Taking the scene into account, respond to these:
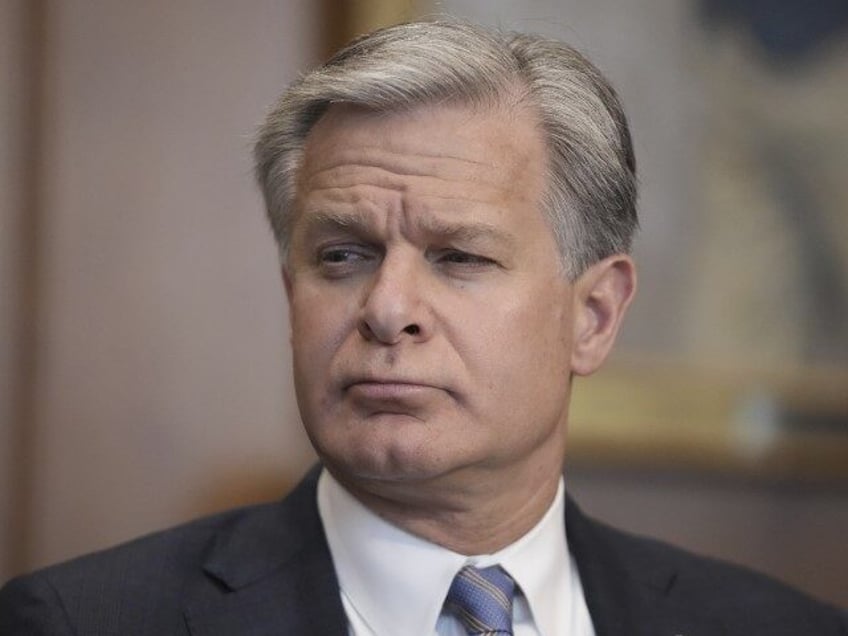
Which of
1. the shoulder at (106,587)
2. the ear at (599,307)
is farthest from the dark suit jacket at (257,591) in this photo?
the ear at (599,307)

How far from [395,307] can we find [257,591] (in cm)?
47

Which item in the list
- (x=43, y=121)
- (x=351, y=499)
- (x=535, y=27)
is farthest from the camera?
(x=535, y=27)

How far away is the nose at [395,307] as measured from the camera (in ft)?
7.83

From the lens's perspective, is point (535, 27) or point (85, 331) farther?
point (535, 27)

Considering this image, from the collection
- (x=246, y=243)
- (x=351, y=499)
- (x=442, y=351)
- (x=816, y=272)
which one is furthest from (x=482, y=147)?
(x=816, y=272)

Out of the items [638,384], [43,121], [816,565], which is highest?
[43,121]

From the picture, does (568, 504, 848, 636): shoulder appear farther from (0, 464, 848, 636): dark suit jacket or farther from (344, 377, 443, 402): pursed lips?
(344, 377, 443, 402): pursed lips

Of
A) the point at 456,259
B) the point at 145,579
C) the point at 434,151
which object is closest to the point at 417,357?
the point at 456,259

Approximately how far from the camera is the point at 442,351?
2.43 meters

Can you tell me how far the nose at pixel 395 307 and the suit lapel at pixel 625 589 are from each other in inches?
22.0

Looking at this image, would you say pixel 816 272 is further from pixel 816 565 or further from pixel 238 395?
pixel 238 395

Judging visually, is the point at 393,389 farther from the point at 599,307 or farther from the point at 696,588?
the point at 696,588

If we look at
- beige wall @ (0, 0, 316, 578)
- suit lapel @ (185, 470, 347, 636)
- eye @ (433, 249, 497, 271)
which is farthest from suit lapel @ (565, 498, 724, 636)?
beige wall @ (0, 0, 316, 578)

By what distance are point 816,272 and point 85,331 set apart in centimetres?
173
